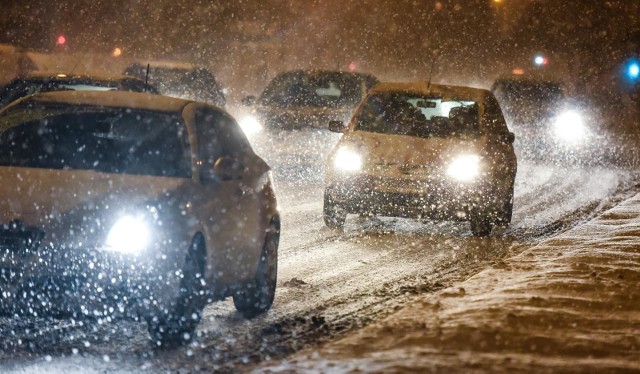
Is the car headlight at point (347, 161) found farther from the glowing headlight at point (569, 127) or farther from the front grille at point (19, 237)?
the glowing headlight at point (569, 127)

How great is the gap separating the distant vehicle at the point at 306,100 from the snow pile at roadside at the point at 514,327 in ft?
30.6

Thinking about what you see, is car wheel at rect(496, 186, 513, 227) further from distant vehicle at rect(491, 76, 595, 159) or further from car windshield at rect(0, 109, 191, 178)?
distant vehicle at rect(491, 76, 595, 159)

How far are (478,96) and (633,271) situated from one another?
526cm

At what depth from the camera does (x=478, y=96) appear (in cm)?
1584

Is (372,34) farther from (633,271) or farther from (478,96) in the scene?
(633,271)

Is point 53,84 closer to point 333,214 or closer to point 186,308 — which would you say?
Answer: point 333,214

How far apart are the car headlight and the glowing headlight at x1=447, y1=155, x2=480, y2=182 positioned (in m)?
1.06

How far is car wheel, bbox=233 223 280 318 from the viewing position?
29.1 feet

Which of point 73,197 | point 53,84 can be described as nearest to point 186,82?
point 53,84

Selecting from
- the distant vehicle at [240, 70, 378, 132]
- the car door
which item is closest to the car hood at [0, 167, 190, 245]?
the car door

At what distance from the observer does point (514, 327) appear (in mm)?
7996

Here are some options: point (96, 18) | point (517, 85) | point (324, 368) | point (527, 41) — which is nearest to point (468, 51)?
point (527, 41)

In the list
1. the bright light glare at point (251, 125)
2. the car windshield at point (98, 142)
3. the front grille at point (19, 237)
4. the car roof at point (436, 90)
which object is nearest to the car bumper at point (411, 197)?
the car roof at point (436, 90)

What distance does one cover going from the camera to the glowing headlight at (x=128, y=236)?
7.09 metres
